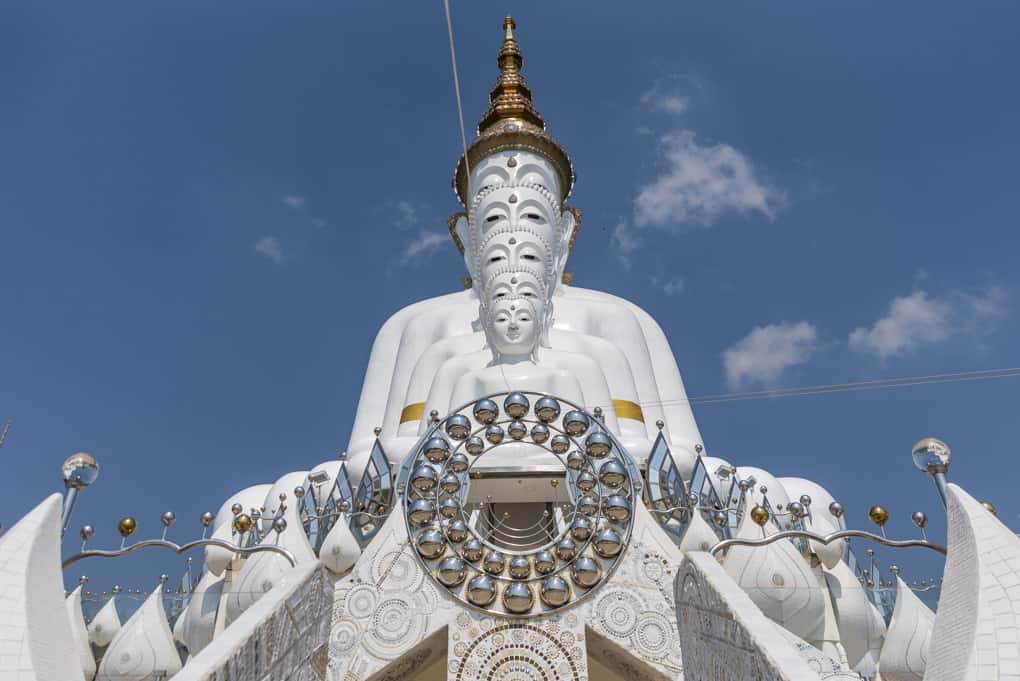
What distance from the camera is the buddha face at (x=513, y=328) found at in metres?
8.66

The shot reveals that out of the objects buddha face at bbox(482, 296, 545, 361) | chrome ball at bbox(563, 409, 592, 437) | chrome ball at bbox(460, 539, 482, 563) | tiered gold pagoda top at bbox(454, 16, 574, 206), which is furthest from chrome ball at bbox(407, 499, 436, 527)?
tiered gold pagoda top at bbox(454, 16, 574, 206)

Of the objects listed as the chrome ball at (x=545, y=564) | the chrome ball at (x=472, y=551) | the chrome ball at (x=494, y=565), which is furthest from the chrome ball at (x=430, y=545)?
the chrome ball at (x=545, y=564)

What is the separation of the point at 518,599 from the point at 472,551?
18.6 inches

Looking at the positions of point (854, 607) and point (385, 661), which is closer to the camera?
point (385, 661)

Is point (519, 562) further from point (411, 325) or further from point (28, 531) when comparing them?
point (411, 325)

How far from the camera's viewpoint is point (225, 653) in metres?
3.16

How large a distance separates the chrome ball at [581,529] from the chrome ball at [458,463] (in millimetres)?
917

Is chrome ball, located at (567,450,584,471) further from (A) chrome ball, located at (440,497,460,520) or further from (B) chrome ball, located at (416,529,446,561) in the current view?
(B) chrome ball, located at (416,529,446,561)

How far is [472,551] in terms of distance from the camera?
204 inches

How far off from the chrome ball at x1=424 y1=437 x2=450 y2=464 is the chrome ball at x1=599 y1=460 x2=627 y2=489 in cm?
117

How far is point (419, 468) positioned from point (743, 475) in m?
4.99

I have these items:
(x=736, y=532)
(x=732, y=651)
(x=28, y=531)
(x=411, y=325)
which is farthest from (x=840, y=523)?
(x=28, y=531)

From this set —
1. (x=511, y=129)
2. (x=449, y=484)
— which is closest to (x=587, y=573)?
(x=449, y=484)

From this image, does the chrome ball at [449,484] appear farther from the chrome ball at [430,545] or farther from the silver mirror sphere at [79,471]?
the silver mirror sphere at [79,471]
